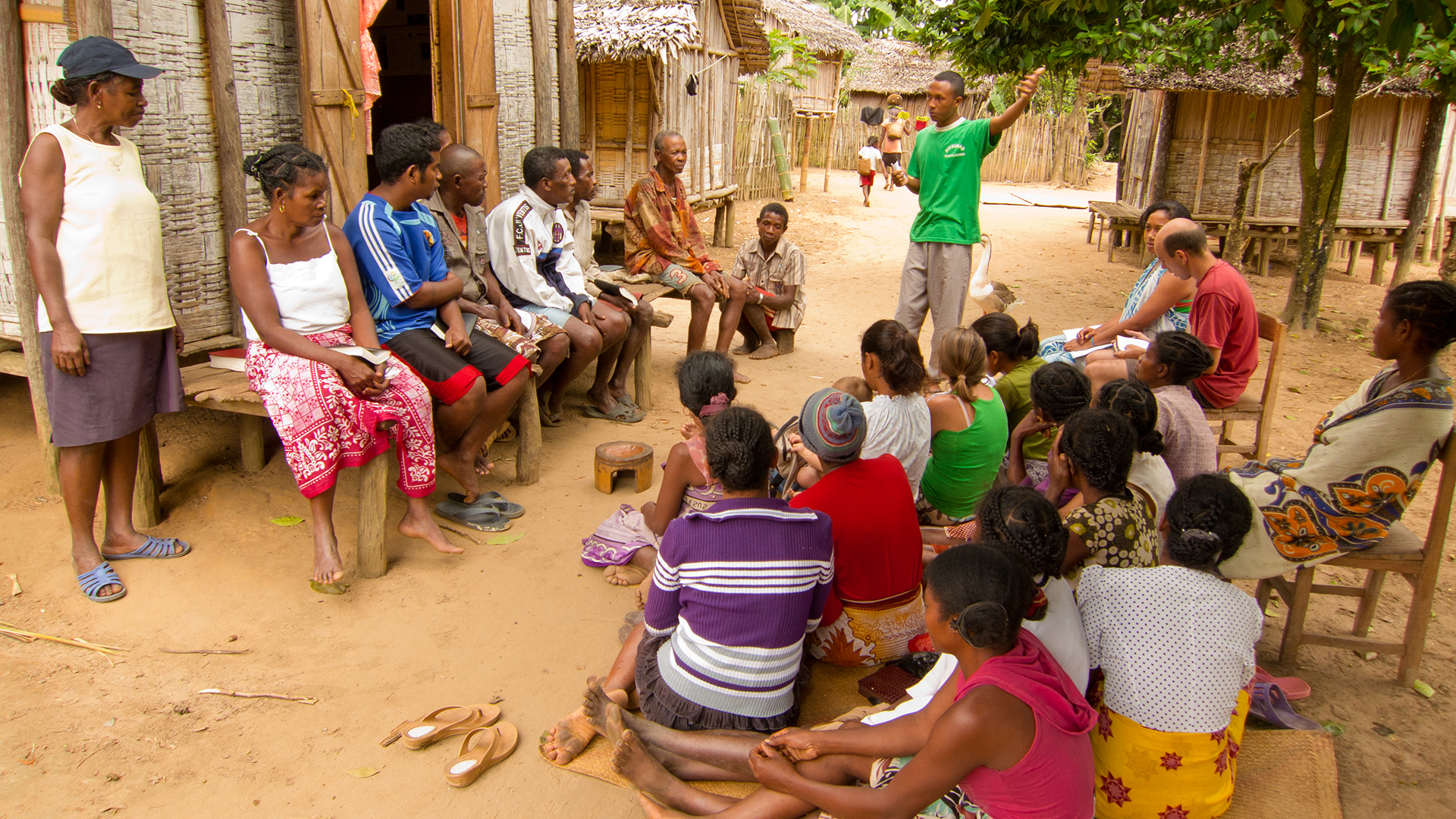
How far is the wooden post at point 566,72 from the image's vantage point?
623 centimetres

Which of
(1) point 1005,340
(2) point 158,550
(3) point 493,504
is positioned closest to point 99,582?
(2) point 158,550

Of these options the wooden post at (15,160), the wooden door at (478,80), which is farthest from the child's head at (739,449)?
the wooden door at (478,80)

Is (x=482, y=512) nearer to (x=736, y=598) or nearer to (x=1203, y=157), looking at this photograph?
(x=736, y=598)

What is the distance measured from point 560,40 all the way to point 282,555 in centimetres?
409

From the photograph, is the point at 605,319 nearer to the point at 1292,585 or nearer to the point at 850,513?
the point at 850,513

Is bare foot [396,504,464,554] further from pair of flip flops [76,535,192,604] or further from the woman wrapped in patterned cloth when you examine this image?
the woman wrapped in patterned cloth

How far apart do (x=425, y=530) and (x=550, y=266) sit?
2.02 m

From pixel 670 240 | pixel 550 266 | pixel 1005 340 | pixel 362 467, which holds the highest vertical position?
pixel 670 240

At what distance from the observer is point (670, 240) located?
6512mm

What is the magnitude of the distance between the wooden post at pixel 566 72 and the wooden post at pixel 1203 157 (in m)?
9.79

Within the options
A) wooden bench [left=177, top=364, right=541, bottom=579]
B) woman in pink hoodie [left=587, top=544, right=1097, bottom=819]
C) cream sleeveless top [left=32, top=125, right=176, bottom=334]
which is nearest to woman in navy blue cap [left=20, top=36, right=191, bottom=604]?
cream sleeveless top [left=32, top=125, right=176, bottom=334]

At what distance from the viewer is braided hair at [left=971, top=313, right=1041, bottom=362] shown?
4039 millimetres

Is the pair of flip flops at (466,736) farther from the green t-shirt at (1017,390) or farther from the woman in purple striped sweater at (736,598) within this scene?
the green t-shirt at (1017,390)

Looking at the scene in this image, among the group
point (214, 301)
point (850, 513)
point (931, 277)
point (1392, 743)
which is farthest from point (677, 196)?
point (1392, 743)
